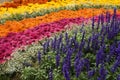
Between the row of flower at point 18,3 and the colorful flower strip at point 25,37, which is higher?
the colorful flower strip at point 25,37

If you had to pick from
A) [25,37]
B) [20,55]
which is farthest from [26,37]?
[20,55]

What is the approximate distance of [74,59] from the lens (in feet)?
21.8

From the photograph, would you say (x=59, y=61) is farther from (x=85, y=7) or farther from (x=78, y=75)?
(x=85, y=7)

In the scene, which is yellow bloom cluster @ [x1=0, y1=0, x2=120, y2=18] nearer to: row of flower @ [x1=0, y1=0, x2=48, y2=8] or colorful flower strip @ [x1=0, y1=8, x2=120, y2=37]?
row of flower @ [x1=0, y1=0, x2=48, y2=8]

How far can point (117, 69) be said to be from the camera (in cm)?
599

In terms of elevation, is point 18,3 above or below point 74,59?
below

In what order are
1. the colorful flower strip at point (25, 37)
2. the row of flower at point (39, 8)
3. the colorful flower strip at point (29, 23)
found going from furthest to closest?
the row of flower at point (39, 8), the colorful flower strip at point (29, 23), the colorful flower strip at point (25, 37)

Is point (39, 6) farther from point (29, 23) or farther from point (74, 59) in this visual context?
point (74, 59)

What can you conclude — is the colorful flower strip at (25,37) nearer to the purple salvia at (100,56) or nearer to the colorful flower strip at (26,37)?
the colorful flower strip at (26,37)

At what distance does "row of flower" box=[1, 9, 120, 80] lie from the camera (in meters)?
5.86

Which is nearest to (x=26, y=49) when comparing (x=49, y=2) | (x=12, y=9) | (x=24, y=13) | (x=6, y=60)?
(x=6, y=60)

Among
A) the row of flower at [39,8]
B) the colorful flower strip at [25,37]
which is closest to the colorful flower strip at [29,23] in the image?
the colorful flower strip at [25,37]

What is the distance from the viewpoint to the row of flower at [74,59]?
231 inches

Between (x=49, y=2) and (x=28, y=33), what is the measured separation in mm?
6335
